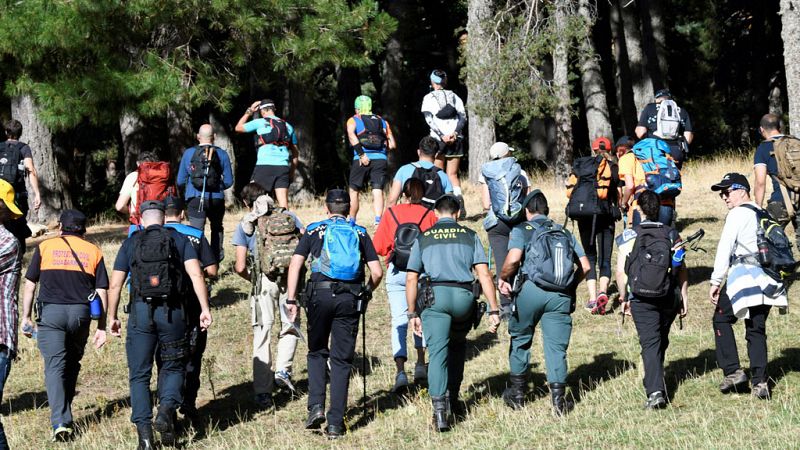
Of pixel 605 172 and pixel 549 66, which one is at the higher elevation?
pixel 549 66

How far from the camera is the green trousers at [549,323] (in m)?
9.05

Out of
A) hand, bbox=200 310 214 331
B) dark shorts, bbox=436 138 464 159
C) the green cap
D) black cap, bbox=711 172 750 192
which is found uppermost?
the green cap

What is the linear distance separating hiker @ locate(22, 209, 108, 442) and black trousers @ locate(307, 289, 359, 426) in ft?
5.56

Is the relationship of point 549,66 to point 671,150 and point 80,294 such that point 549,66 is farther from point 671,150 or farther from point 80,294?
point 80,294

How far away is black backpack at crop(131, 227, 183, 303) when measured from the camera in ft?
27.7

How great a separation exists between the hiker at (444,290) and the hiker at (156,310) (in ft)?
5.32

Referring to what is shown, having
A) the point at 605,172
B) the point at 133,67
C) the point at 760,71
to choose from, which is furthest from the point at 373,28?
the point at 760,71

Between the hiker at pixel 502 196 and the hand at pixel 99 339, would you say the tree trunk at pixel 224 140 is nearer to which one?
the hiker at pixel 502 196

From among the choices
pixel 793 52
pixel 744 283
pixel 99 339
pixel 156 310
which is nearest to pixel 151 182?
pixel 99 339

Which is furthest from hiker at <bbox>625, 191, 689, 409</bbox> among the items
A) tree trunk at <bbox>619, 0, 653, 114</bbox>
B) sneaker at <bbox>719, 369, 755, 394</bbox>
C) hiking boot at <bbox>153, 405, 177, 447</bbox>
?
tree trunk at <bbox>619, 0, 653, 114</bbox>

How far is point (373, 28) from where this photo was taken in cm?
2009

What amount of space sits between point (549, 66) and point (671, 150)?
16295mm

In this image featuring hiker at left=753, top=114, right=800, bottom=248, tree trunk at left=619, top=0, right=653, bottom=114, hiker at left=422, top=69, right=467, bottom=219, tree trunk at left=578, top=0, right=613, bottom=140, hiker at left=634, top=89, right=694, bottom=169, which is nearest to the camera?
hiker at left=753, top=114, right=800, bottom=248

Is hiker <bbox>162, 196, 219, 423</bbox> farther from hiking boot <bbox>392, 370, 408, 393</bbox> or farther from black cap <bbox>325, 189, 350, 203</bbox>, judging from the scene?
hiking boot <bbox>392, 370, 408, 393</bbox>
